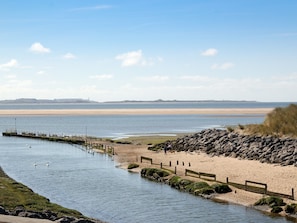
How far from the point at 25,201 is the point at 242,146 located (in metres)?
36.2

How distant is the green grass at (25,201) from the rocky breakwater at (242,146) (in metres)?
28.1

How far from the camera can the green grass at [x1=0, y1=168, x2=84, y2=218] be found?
3191 centimetres

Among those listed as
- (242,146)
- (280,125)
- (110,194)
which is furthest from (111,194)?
(280,125)

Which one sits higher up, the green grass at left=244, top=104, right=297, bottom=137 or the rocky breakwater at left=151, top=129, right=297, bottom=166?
the green grass at left=244, top=104, right=297, bottom=137

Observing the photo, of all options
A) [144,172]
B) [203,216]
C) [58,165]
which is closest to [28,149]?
[58,165]

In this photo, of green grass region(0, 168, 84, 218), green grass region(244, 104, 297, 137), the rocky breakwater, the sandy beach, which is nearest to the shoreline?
the sandy beach

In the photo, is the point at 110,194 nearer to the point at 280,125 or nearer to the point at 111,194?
the point at 111,194

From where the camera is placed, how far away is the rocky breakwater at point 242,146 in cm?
5575

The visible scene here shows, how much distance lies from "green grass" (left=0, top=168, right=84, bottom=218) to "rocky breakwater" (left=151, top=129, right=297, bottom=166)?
28085 millimetres

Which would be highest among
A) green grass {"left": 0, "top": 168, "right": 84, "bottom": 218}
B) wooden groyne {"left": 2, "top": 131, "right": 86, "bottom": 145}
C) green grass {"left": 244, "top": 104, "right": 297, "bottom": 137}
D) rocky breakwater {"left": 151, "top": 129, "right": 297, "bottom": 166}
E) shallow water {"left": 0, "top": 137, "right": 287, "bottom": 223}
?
green grass {"left": 244, "top": 104, "right": 297, "bottom": 137}

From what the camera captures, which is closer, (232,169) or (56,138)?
(232,169)

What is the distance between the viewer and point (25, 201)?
34438 millimetres

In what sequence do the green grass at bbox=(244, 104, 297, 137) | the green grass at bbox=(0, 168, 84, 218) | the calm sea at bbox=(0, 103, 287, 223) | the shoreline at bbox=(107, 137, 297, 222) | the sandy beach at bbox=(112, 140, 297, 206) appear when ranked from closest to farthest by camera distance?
1. the green grass at bbox=(0, 168, 84, 218)
2. the calm sea at bbox=(0, 103, 287, 223)
3. the shoreline at bbox=(107, 137, 297, 222)
4. the sandy beach at bbox=(112, 140, 297, 206)
5. the green grass at bbox=(244, 104, 297, 137)

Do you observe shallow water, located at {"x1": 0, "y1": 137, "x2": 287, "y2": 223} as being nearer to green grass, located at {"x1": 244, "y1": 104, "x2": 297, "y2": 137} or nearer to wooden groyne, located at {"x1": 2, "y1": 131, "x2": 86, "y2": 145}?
green grass, located at {"x1": 244, "y1": 104, "x2": 297, "y2": 137}
